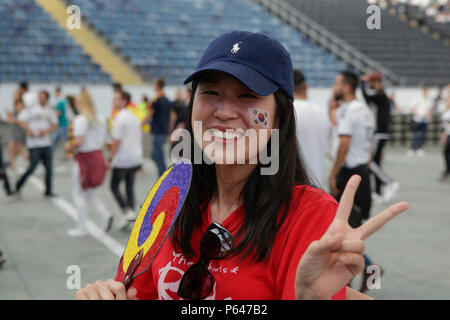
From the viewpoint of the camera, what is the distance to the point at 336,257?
94 centimetres

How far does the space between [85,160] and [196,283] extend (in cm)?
498

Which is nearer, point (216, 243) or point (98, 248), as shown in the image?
point (216, 243)

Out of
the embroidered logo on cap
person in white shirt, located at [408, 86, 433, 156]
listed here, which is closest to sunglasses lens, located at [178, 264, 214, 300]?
the embroidered logo on cap

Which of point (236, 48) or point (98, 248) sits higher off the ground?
point (236, 48)

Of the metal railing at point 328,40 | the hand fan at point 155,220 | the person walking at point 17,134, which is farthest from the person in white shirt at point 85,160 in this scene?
the metal railing at point 328,40

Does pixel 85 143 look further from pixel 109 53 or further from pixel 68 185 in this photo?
pixel 109 53

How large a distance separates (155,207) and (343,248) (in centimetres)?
50

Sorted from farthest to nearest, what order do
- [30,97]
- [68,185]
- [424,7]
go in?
[424,7] → [68,185] → [30,97]

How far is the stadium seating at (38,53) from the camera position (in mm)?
15945

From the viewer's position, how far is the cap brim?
3.85ft

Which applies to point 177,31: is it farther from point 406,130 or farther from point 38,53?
point 406,130

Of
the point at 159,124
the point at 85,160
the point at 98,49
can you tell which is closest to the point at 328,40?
the point at 98,49
